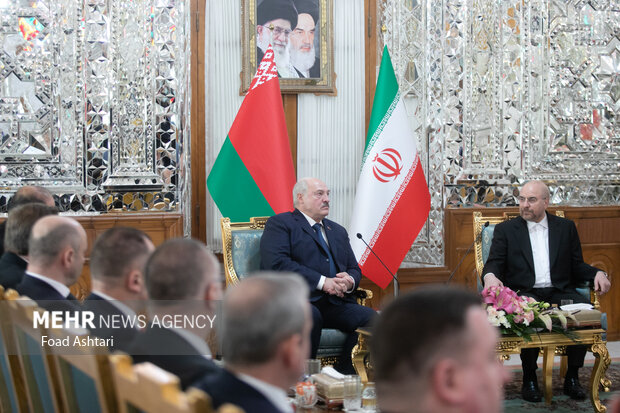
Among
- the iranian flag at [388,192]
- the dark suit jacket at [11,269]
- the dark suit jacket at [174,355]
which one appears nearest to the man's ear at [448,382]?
the dark suit jacket at [174,355]

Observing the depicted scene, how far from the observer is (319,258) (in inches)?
194

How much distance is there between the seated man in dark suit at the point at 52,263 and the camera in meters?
2.68

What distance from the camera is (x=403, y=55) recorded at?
242 inches

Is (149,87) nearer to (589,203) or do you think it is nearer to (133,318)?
(133,318)

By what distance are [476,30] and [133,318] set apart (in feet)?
15.3

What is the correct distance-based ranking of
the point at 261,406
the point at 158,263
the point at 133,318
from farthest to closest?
1. the point at 133,318
2. the point at 158,263
3. the point at 261,406

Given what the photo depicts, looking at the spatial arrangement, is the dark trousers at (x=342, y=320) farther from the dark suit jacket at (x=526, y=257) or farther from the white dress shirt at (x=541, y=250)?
the white dress shirt at (x=541, y=250)

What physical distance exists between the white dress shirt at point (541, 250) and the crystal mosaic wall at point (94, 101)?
265 centimetres

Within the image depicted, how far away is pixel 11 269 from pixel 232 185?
2.42 m

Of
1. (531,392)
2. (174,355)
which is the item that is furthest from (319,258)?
(174,355)

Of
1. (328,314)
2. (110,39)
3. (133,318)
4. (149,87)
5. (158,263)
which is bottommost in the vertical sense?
(328,314)

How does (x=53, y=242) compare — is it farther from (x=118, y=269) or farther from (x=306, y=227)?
(x=306, y=227)

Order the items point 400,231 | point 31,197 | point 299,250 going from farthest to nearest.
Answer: point 400,231 < point 299,250 < point 31,197

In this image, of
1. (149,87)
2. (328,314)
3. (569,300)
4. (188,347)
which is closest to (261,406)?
(188,347)
